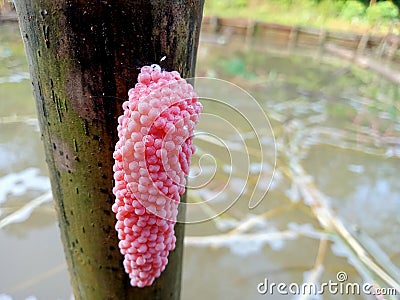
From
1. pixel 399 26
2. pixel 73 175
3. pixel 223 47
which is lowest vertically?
pixel 223 47

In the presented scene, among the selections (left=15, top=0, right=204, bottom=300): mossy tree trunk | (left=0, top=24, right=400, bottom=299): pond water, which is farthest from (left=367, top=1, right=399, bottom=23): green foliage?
(left=15, top=0, right=204, bottom=300): mossy tree trunk

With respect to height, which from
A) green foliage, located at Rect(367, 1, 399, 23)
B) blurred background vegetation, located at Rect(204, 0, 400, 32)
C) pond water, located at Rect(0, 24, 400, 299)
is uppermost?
green foliage, located at Rect(367, 1, 399, 23)

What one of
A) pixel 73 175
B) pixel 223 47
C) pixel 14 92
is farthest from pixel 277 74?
pixel 73 175

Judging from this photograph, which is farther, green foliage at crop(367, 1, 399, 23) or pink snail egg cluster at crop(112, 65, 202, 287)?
green foliage at crop(367, 1, 399, 23)

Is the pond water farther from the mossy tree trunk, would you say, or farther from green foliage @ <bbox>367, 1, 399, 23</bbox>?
green foliage @ <bbox>367, 1, 399, 23</bbox>

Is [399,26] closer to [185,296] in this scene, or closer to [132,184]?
[185,296]

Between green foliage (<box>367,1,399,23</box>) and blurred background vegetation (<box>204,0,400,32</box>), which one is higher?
green foliage (<box>367,1,399,23</box>)

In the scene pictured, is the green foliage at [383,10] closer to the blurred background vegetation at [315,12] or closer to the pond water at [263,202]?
the blurred background vegetation at [315,12]
